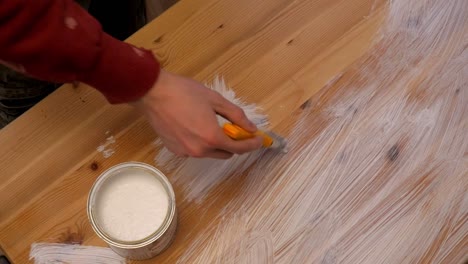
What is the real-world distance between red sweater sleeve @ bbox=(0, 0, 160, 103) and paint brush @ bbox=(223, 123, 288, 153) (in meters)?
0.11

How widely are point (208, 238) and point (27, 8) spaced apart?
35 cm

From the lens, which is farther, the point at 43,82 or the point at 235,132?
the point at 43,82

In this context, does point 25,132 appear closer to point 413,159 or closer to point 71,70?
point 71,70

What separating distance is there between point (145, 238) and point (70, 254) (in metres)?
0.13

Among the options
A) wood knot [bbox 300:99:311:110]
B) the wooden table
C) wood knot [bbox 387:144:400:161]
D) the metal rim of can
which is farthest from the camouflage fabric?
wood knot [bbox 387:144:400:161]

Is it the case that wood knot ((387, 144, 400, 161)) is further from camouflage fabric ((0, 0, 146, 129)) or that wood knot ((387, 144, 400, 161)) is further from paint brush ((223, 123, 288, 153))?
camouflage fabric ((0, 0, 146, 129))

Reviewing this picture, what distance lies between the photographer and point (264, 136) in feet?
2.24

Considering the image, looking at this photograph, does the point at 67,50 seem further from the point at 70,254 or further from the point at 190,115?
the point at 70,254

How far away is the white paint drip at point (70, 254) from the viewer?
0.69 m

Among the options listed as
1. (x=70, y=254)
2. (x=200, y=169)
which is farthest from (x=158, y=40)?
(x=70, y=254)

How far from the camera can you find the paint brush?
2.07ft

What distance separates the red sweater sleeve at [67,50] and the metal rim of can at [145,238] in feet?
0.33

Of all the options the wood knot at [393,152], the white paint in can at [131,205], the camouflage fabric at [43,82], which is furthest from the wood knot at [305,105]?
the camouflage fabric at [43,82]

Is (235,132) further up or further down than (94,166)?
further up
